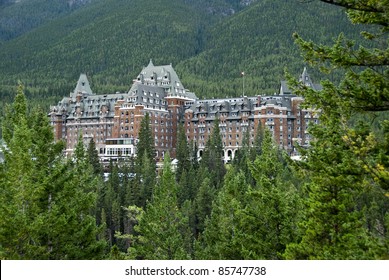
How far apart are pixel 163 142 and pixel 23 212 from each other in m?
108

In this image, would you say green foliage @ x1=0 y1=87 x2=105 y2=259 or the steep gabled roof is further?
the steep gabled roof

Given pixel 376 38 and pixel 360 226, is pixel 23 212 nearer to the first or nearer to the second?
pixel 360 226

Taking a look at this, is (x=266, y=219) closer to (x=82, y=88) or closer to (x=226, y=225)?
(x=226, y=225)

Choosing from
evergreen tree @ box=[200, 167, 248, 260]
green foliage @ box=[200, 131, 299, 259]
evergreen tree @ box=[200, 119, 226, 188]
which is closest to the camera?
green foliage @ box=[200, 131, 299, 259]

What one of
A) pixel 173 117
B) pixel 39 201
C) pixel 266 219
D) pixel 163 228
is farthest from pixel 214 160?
pixel 39 201

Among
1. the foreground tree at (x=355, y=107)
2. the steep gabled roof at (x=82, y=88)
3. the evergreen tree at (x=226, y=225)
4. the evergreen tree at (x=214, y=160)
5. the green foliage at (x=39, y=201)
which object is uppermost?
the steep gabled roof at (x=82, y=88)

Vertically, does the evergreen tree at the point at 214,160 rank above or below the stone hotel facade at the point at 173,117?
below

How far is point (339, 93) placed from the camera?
14.6 meters

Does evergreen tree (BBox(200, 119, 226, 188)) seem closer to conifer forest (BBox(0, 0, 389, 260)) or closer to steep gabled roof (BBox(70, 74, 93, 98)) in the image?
conifer forest (BBox(0, 0, 389, 260))

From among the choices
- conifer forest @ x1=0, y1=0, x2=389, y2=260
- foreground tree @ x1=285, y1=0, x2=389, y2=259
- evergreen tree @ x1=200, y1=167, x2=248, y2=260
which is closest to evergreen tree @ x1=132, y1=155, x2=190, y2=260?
conifer forest @ x1=0, y1=0, x2=389, y2=260

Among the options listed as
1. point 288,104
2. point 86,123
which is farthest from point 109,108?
point 288,104

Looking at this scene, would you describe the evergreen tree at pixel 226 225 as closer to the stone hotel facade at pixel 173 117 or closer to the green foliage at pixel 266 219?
the green foliage at pixel 266 219

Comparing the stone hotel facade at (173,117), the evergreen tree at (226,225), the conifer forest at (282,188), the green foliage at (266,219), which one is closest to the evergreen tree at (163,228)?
the conifer forest at (282,188)

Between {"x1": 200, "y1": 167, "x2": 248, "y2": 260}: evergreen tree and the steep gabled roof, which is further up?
the steep gabled roof
